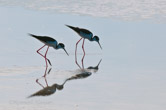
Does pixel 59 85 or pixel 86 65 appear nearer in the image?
pixel 59 85

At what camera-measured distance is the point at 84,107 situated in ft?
20.6

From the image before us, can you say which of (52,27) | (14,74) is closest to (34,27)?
(52,27)

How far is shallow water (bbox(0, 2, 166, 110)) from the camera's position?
662cm

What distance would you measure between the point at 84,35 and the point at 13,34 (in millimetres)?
1443

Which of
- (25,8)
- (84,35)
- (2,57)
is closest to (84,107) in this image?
(2,57)

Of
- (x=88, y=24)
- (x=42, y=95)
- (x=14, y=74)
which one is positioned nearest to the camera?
(x=42, y=95)

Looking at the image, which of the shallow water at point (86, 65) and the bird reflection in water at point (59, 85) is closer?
the shallow water at point (86, 65)

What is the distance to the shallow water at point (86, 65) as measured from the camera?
6625 mm

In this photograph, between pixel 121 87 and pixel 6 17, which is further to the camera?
pixel 6 17

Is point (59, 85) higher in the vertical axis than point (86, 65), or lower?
higher

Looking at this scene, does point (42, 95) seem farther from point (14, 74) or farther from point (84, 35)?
point (84, 35)

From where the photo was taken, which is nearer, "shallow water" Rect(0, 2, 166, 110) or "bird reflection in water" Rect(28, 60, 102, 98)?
"shallow water" Rect(0, 2, 166, 110)

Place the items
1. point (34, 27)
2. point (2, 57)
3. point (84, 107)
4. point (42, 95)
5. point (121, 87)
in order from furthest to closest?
1. point (34, 27)
2. point (2, 57)
3. point (121, 87)
4. point (42, 95)
5. point (84, 107)

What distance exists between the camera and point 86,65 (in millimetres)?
9164
